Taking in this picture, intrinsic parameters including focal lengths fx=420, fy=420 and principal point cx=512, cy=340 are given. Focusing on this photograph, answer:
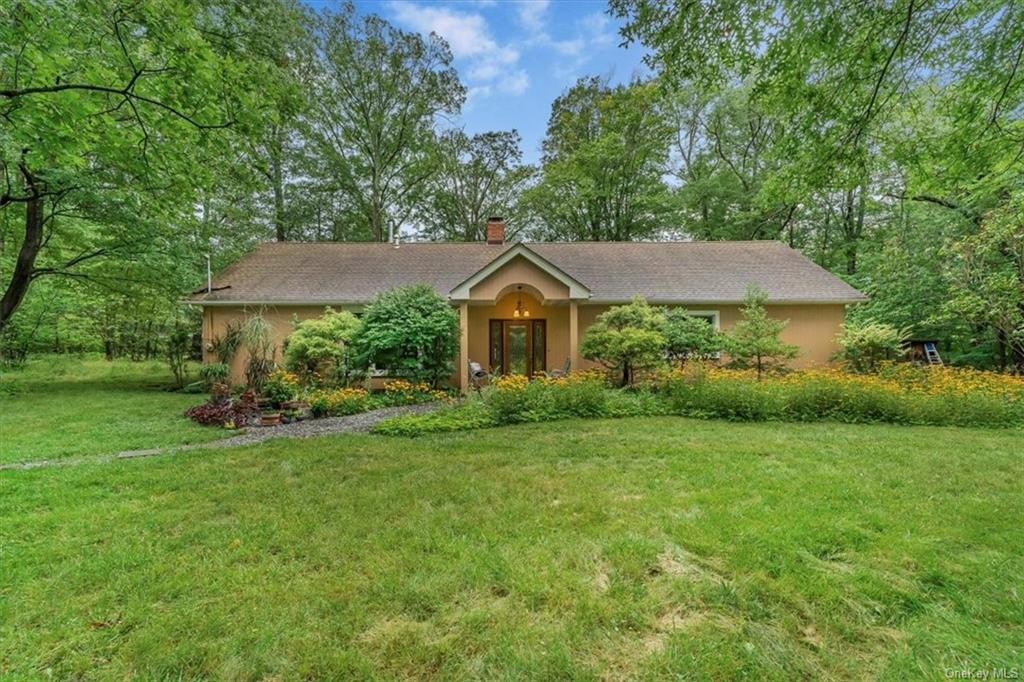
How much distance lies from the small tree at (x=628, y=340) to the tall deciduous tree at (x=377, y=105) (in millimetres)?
13031

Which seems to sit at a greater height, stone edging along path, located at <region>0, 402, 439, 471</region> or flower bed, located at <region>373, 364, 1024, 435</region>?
flower bed, located at <region>373, 364, 1024, 435</region>

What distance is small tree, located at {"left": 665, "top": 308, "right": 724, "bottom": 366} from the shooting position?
11.3m

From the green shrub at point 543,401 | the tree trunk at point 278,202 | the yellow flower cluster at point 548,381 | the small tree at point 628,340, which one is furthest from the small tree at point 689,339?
the tree trunk at point 278,202

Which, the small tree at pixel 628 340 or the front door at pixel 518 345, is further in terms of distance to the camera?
the front door at pixel 518 345

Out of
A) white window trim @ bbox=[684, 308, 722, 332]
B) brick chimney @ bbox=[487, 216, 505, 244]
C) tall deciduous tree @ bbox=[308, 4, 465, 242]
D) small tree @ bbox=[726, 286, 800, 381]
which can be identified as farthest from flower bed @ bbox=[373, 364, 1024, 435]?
tall deciduous tree @ bbox=[308, 4, 465, 242]

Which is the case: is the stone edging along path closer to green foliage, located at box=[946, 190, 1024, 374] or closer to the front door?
the front door

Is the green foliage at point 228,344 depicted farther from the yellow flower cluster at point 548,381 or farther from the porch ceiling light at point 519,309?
the porch ceiling light at point 519,309

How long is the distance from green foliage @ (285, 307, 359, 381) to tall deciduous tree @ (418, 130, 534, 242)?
13.7 m

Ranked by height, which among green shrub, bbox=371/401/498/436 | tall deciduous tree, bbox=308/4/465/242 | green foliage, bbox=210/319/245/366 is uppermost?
tall deciduous tree, bbox=308/4/465/242

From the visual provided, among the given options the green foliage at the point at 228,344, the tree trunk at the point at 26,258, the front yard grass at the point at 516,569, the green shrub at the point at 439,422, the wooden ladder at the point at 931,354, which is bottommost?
the front yard grass at the point at 516,569

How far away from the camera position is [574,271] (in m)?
14.6

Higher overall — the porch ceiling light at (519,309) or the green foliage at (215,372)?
the porch ceiling light at (519,309)

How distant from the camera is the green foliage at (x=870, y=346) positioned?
458 inches

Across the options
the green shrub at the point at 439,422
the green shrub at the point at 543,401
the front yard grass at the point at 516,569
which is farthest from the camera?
the green shrub at the point at 543,401
